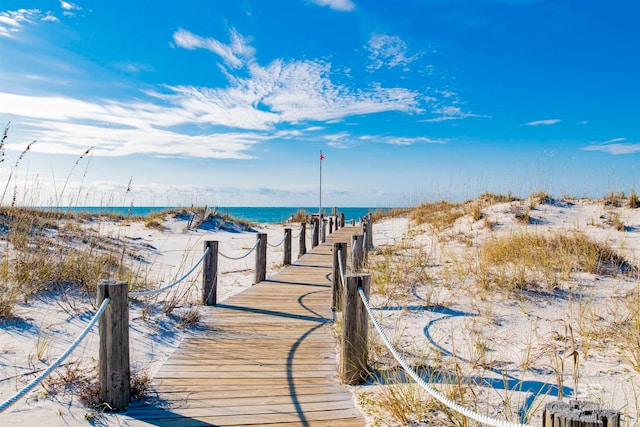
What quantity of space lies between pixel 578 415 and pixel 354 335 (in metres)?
2.20

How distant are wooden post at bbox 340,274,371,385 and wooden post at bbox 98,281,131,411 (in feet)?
5.71

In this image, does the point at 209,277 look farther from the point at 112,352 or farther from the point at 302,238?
the point at 302,238

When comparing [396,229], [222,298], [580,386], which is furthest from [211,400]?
[396,229]

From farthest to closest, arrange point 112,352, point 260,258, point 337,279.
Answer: point 260,258 < point 337,279 < point 112,352

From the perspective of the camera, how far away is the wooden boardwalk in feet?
9.60

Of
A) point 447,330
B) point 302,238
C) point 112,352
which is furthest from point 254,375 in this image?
point 302,238

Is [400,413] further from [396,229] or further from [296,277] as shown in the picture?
[396,229]

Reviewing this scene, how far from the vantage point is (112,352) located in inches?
117

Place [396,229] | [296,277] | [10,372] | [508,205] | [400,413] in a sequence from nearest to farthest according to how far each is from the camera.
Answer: [400,413], [10,372], [296,277], [508,205], [396,229]

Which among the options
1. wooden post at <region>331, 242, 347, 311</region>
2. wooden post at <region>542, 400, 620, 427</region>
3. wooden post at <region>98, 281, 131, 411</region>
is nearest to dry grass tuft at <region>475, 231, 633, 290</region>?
wooden post at <region>331, 242, 347, 311</region>

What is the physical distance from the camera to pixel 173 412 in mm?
2957

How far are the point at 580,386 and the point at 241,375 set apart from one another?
285 cm

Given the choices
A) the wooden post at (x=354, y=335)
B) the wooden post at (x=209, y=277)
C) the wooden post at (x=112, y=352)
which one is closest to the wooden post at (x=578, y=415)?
the wooden post at (x=354, y=335)

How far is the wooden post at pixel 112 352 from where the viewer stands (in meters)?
2.96
